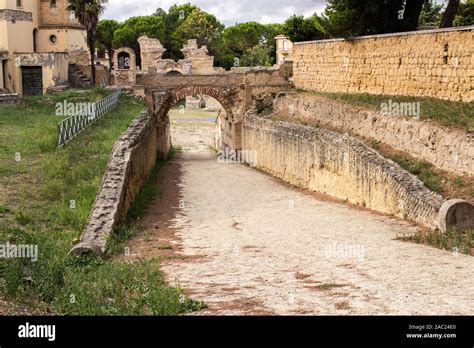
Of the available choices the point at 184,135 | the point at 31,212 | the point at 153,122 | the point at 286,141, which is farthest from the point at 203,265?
the point at 184,135

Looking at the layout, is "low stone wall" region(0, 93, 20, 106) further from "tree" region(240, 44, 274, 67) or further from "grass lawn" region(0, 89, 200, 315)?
"tree" region(240, 44, 274, 67)

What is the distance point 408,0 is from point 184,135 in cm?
2603

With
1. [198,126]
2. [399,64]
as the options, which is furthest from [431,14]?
[399,64]

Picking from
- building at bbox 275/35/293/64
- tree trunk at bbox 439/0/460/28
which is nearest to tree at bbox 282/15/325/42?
tree trunk at bbox 439/0/460/28

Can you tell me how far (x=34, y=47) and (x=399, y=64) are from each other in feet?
79.5

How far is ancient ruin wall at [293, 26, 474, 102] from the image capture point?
58.2ft

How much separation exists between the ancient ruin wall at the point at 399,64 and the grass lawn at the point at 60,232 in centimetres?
837

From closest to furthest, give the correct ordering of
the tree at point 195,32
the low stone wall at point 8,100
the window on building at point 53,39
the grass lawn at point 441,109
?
1. the grass lawn at point 441,109
2. the low stone wall at point 8,100
3. the window on building at point 53,39
4. the tree at point 195,32

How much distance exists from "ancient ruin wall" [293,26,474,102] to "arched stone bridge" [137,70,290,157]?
14.3 ft

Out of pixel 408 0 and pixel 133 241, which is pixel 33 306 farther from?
pixel 408 0

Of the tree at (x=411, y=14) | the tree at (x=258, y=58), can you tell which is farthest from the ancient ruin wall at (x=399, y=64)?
the tree at (x=258, y=58)

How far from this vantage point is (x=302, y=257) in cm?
1110

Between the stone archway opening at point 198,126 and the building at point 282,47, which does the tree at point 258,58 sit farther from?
the stone archway opening at point 198,126

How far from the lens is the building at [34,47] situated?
35750 mm
